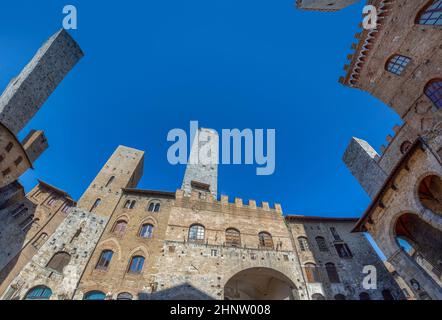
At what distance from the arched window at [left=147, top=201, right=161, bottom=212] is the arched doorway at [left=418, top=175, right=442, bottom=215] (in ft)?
55.0

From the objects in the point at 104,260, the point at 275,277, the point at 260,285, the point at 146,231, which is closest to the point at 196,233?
the point at 146,231

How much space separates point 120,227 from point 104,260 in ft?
8.27

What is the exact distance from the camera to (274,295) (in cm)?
1612

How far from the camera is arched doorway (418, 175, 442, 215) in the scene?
435 inches

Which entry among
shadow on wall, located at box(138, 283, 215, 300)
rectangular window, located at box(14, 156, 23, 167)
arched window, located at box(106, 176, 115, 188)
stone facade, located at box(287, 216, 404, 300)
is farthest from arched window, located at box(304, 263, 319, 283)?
rectangular window, located at box(14, 156, 23, 167)

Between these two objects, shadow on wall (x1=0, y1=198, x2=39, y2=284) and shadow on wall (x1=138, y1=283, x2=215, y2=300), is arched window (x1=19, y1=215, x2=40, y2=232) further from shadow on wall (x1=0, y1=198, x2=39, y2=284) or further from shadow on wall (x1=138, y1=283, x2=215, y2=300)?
shadow on wall (x1=138, y1=283, x2=215, y2=300)

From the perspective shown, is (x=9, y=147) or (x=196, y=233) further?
(x=196, y=233)

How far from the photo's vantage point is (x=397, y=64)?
1363 centimetres

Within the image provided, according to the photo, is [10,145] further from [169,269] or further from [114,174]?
[169,269]

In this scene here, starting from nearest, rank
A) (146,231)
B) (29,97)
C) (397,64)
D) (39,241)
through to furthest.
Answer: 1. (397,64)
2. (146,231)
3. (29,97)
4. (39,241)

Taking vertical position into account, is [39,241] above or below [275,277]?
above

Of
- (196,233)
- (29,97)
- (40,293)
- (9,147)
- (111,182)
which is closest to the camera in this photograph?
(40,293)

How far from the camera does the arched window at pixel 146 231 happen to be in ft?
50.3

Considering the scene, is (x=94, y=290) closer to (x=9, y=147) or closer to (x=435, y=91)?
(x=9, y=147)
